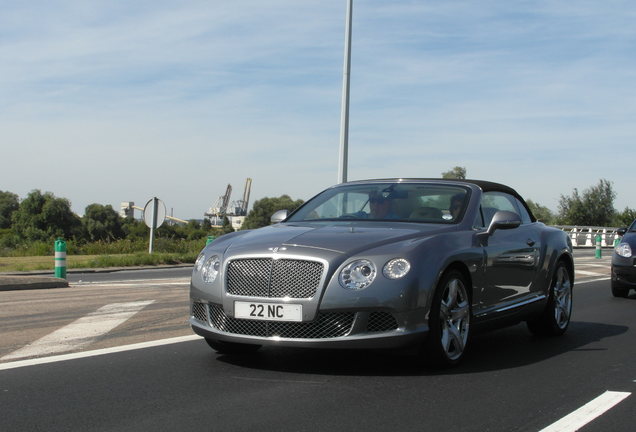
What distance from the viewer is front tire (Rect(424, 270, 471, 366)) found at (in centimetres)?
612

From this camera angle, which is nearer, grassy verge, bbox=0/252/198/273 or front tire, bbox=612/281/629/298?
front tire, bbox=612/281/629/298

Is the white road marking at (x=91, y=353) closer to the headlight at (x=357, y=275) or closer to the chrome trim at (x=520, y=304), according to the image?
the headlight at (x=357, y=275)

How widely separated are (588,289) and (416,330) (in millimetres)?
11036

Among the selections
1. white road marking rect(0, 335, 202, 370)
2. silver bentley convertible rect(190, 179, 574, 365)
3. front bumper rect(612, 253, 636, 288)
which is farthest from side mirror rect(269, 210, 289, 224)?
front bumper rect(612, 253, 636, 288)

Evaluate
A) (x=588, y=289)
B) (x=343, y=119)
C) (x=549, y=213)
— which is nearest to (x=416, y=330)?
(x=588, y=289)

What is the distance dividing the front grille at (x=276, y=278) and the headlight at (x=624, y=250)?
31.2 ft

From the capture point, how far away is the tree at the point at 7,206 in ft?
353

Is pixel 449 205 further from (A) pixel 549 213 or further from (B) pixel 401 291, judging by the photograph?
(A) pixel 549 213

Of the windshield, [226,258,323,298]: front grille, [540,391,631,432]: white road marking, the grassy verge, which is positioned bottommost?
the grassy verge

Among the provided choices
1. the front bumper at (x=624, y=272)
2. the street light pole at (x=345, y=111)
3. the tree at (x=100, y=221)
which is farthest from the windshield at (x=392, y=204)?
the tree at (x=100, y=221)

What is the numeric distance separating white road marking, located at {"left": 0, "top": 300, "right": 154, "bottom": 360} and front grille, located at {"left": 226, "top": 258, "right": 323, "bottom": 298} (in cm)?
187

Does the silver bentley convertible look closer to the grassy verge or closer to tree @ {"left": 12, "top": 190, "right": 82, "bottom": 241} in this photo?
the grassy verge

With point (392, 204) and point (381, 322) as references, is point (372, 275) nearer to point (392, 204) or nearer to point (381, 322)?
point (381, 322)

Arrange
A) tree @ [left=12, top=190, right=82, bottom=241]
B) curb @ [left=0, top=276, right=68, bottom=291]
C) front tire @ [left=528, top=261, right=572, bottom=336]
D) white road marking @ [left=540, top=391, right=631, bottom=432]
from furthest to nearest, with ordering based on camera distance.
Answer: tree @ [left=12, top=190, right=82, bottom=241] → curb @ [left=0, top=276, right=68, bottom=291] → front tire @ [left=528, top=261, right=572, bottom=336] → white road marking @ [left=540, top=391, right=631, bottom=432]
